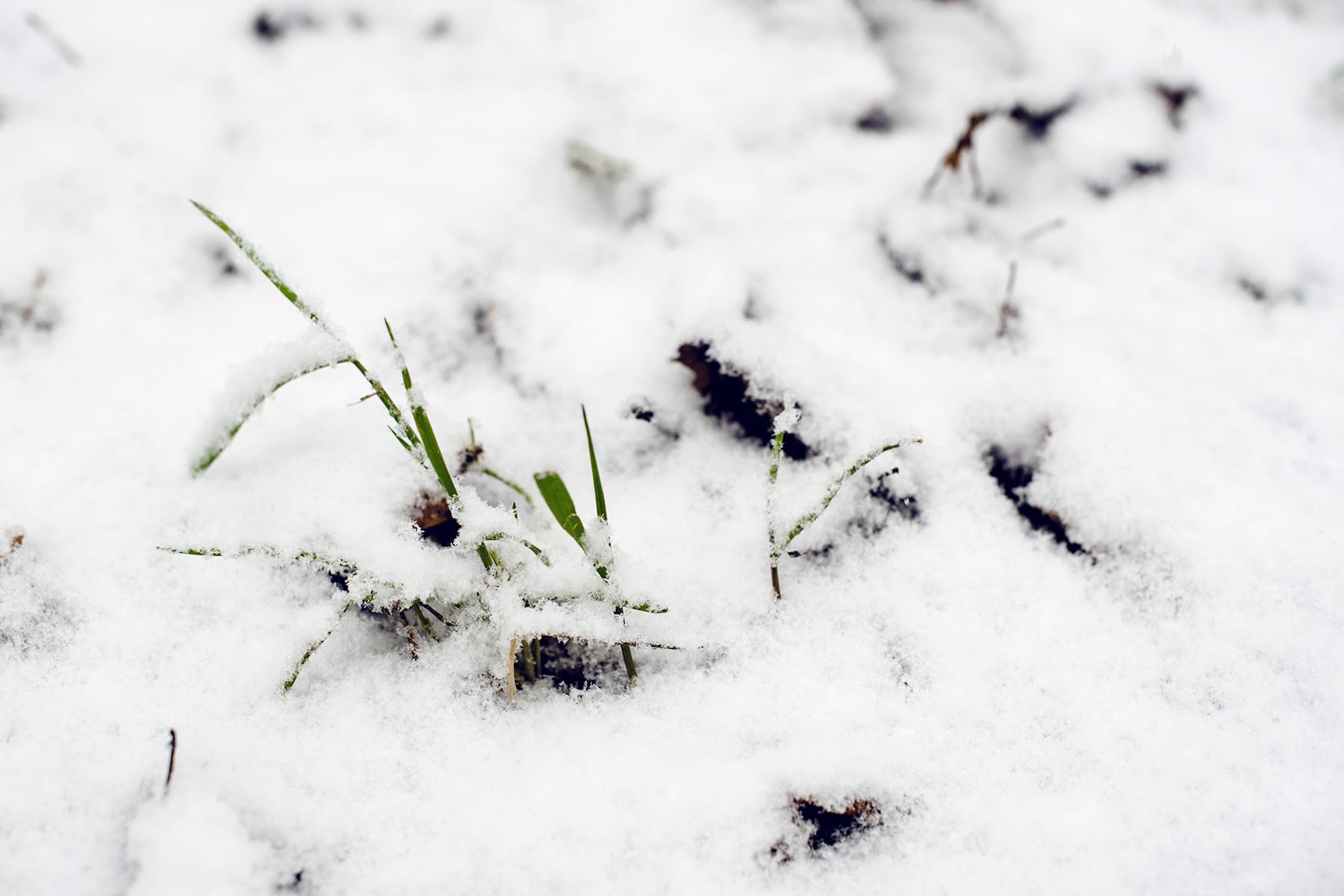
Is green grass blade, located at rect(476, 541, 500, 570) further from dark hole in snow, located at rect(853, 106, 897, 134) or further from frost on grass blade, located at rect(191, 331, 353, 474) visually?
dark hole in snow, located at rect(853, 106, 897, 134)

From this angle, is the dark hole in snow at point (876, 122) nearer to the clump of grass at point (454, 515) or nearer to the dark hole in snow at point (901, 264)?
the dark hole in snow at point (901, 264)

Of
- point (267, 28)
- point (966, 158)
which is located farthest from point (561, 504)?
point (267, 28)

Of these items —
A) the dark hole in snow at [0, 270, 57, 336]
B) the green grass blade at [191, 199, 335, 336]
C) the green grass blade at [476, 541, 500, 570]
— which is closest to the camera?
the green grass blade at [191, 199, 335, 336]

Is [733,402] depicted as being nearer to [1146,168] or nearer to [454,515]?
[454,515]

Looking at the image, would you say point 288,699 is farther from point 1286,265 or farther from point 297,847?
point 1286,265

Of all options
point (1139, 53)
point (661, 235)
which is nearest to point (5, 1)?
point (661, 235)

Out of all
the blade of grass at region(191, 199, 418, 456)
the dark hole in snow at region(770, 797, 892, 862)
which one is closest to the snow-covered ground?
the dark hole in snow at region(770, 797, 892, 862)

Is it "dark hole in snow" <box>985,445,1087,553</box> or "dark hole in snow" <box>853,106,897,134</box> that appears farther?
"dark hole in snow" <box>853,106,897,134</box>
